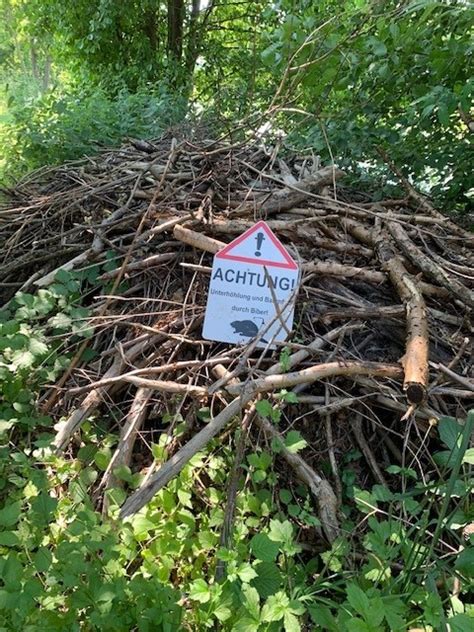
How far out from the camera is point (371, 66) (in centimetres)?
238

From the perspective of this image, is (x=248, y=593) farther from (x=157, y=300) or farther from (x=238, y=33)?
(x=238, y=33)

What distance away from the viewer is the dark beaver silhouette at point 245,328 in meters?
1.75

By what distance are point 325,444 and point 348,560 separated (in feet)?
1.21

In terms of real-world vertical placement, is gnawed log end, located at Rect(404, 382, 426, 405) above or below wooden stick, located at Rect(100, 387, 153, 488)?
above

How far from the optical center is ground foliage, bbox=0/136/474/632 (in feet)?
3.77

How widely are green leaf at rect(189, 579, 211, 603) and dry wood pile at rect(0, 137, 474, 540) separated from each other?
11.5 inches

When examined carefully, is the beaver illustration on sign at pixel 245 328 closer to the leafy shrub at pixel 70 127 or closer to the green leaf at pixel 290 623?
the green leaf at pixel 290 623

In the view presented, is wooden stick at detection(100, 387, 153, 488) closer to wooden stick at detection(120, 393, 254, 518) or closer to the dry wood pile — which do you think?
the dry wood pile

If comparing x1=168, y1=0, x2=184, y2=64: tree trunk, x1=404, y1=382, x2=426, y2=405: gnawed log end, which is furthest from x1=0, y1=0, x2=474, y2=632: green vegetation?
x1=168, y1=0, x2=184, y2=64: tree trunk

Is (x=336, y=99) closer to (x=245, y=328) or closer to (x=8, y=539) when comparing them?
(x=245, y=328)

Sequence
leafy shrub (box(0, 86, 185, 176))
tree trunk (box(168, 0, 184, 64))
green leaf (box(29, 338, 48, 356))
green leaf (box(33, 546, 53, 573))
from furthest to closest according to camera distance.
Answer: tree trunk (box(168, 0, 184, 64)) → leafy shrub (box(0, 86, 185, 176)) → green leaf (box(29, 338, 48, 356)) → green leaf (box(33, 546, 53, 573))

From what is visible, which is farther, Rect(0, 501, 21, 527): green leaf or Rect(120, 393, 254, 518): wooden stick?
Rect(120, 393, 254, 518): wooden stick

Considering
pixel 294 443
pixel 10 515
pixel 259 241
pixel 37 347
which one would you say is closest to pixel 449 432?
pixel 294 443

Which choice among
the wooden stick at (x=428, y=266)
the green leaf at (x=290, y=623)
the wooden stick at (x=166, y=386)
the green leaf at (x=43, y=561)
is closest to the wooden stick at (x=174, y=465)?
the wooden stick at (x=166, y=386)
